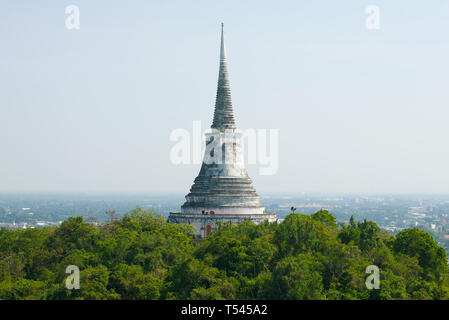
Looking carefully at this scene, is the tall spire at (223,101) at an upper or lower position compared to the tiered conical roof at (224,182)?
upper

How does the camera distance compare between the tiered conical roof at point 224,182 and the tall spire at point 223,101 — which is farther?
the tall spire at point 223,101

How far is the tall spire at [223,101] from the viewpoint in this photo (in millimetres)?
79938

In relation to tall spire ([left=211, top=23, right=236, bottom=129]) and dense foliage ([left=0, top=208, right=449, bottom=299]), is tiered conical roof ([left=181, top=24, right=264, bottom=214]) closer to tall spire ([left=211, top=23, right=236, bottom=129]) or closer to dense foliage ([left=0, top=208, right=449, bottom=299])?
tall spire ([left=211, top=23, right=236, bottom=129])

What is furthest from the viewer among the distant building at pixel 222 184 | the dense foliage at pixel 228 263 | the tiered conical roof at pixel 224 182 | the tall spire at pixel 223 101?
the tall spire at pixel 223 101

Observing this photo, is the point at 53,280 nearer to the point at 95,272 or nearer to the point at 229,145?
the point at 95,272

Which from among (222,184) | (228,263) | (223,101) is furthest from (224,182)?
(228,263)

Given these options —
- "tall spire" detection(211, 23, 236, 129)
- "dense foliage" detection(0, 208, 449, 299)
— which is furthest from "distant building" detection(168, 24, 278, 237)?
"dense foliage" detection(0, 208, 449, 299)

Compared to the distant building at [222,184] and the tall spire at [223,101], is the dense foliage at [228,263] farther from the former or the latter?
the tall spire at [223,101]

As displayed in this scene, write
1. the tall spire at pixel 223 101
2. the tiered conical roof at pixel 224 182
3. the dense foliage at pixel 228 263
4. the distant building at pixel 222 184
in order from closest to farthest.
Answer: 1. the dense foliage at pixel 228 263
2. the distant building at pixel 222 184
3. the tiered conical roof at pixel 224 182
4. the tall spire at pixel 223 101

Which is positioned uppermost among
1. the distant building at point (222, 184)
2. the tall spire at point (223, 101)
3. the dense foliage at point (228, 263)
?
the tall spire at point (223, 101)

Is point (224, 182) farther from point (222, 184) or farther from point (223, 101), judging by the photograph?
point (223, 101)

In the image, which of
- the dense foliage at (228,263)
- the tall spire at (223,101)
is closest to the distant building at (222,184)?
the tall spire at (223,101)

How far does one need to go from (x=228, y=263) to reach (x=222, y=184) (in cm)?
2589

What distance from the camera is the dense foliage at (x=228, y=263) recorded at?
48094mm
